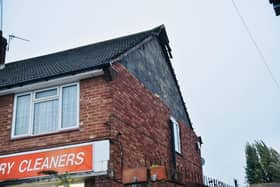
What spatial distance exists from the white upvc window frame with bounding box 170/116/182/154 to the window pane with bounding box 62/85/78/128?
4.71 meters

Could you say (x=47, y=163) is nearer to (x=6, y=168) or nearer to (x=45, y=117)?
(x=6, y=168)

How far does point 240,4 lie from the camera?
9742mm

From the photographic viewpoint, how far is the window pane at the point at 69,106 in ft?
33.4

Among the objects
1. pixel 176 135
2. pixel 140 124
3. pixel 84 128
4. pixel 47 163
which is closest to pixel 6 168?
pixel 47 163

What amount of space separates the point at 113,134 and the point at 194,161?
731 cm

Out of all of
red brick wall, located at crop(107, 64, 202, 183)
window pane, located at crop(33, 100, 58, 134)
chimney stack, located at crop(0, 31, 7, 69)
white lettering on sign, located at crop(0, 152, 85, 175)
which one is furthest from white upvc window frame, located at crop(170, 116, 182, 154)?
chimney stack, located at crop(0, 31, 7, 69)

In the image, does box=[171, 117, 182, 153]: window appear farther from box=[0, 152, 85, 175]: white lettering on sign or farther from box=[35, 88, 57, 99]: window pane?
box=[0, 152, 85, 175]: white lettering on sign

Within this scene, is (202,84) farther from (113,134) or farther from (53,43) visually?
(113,134)

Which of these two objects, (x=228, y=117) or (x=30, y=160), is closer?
Result: (x=30, y=160)

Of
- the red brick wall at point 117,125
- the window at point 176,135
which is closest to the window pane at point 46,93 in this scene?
the red brick wall at point 117,125

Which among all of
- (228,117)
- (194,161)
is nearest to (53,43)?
(228,117)

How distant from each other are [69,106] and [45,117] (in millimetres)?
760

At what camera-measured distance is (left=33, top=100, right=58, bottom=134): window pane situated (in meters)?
10.4

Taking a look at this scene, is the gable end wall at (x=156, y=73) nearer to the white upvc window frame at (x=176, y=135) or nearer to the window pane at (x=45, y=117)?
the white upvc window frame at (x=176, y=135)
